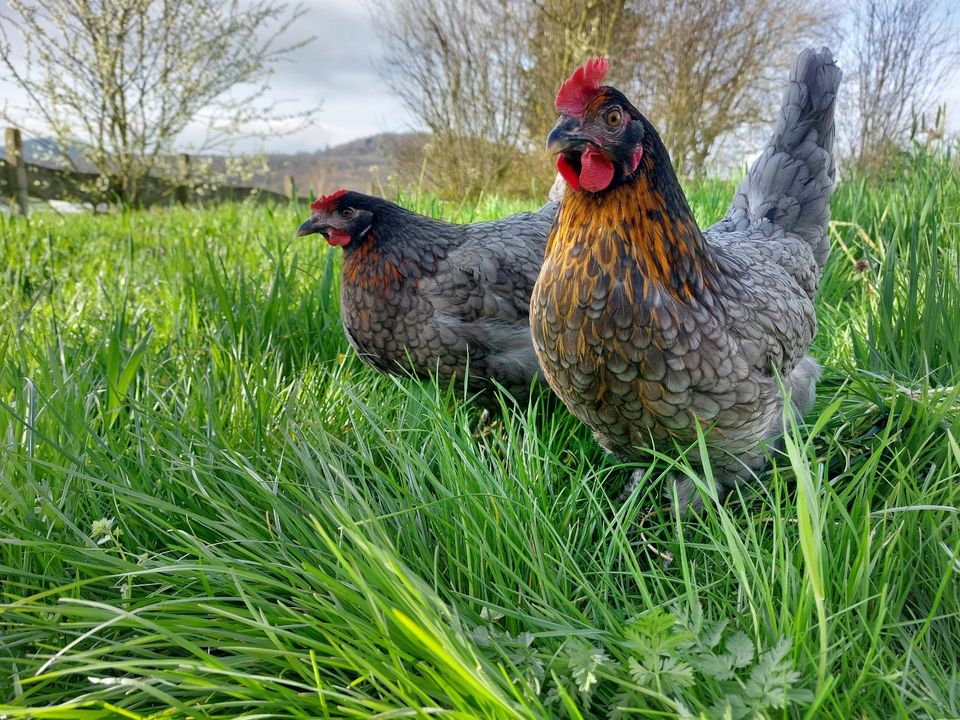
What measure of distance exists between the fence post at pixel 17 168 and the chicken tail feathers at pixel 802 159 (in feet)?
37.3

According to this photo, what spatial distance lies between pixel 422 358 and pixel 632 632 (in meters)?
1.52

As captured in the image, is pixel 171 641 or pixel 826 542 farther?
pixel 826 542

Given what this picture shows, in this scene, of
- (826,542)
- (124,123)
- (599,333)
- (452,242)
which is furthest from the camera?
(124,123)

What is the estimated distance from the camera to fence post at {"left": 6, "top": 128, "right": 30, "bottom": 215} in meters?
9.92

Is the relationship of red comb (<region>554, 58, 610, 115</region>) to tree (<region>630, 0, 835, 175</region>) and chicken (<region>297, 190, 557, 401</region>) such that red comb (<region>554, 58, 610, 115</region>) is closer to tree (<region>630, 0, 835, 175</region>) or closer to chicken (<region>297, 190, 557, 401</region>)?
chicken (<region>297, 190, 557, 401</region>)

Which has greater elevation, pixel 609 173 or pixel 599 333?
pixel 609 173

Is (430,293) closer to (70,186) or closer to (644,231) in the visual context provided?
(644,231)

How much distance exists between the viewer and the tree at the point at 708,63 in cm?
1110

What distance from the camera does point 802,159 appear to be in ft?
8.04

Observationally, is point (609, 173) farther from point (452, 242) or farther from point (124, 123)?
point (124, 123)

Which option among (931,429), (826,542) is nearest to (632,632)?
(826,542)

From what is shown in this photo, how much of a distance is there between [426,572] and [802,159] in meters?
2.20

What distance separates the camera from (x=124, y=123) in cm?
1030

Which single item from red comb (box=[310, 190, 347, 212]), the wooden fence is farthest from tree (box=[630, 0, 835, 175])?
red comb (box=[310, 190, 347, 212])
